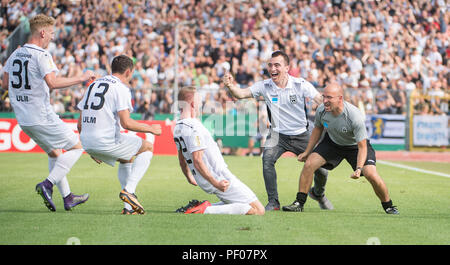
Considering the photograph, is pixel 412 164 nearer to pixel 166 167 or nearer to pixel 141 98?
pixel 166 167

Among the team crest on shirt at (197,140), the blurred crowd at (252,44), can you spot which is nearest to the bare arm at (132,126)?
the team crest on shirt at (197,140)

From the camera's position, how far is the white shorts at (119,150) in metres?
7.89

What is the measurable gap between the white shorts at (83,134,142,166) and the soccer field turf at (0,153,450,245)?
28.4 inches

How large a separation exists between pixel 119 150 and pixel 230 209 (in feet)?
5.19

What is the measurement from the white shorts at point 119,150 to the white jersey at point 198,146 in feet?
2.19

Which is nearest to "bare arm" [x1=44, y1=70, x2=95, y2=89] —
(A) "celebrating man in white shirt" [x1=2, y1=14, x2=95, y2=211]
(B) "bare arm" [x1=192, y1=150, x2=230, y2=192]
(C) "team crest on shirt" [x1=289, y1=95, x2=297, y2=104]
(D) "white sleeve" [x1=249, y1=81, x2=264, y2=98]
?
(A) "celebrating man in white shirt" [x1=2, y1=14, x2=95, y2=211]

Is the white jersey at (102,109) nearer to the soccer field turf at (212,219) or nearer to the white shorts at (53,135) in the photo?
the white shorts at (53,135)

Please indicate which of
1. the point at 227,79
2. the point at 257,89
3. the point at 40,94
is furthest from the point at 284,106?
the point at 40,94

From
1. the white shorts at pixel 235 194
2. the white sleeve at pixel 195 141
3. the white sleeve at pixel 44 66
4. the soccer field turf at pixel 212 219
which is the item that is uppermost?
the white sleeve at pixel 44 66

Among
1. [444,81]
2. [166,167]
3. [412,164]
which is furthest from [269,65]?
[444,81]

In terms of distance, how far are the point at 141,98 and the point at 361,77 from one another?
8.54 m

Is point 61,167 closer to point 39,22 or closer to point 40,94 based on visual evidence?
point 40,94

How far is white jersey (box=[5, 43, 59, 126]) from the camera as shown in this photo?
8.10 metres

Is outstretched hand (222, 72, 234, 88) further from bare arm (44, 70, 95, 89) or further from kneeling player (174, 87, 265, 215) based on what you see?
bare arm (44, 70, 95, 89)
